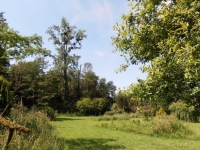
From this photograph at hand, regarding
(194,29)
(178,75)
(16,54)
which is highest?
(16,54)

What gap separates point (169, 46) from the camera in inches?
128

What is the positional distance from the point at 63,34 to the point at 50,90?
1256 centimetres

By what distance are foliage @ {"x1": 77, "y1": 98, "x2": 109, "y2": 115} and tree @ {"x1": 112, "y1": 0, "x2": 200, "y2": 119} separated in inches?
1114

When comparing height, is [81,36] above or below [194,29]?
above

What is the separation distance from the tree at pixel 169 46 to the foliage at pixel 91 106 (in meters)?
28.3

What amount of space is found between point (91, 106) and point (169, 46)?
29.8m

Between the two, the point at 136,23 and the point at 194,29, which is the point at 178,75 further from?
the point at 136,23

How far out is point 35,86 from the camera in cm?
2855

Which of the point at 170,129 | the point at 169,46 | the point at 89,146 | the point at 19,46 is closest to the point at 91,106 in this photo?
the point at 170,129

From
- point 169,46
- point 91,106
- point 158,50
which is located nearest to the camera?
point 169,46

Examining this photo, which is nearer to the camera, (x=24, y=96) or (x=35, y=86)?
(x=24, y=96)

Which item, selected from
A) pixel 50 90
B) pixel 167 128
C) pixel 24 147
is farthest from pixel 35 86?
pixel 24 147

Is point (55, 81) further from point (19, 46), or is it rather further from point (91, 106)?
point (19, 46)

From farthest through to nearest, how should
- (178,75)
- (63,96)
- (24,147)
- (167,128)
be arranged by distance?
(63,96) → (167,128) → (24,147) → (178,75)
